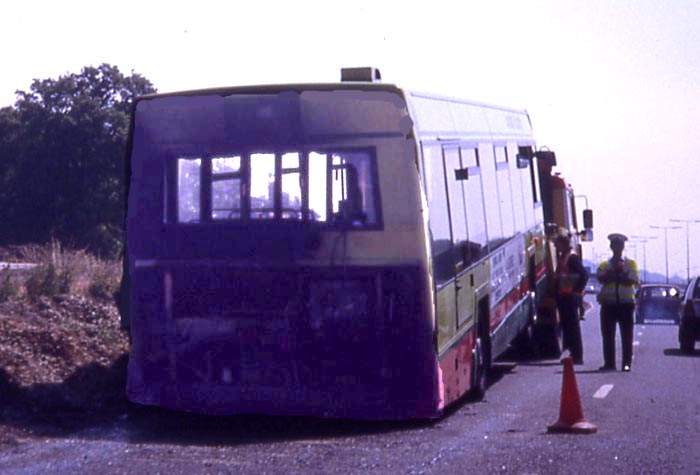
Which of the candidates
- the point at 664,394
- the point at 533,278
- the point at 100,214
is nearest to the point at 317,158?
the point at 664,394

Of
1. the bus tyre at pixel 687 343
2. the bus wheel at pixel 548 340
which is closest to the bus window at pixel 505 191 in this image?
the bus wheel at pixel 548 340

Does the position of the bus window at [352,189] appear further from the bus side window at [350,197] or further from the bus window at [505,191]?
the bus window at [505,191]

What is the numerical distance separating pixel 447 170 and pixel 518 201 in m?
5.60

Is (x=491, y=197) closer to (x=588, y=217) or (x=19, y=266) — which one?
(x=19, y=266)

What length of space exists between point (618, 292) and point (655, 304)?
29.1m

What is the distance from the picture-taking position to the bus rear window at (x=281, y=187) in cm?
1109

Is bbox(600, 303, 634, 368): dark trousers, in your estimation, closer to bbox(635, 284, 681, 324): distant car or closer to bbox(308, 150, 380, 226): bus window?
bbox(308, 150, 380, 226): bus window

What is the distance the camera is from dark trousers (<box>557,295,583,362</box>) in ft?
66.0

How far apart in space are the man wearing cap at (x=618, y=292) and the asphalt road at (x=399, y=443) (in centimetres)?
314

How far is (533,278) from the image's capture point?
62.6 feet

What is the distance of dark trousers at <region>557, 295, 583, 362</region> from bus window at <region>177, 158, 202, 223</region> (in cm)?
972

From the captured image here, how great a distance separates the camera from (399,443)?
11.6m

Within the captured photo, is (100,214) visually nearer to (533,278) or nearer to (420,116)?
(533,278)

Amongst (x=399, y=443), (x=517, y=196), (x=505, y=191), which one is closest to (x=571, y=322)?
(x=517, y=196)
